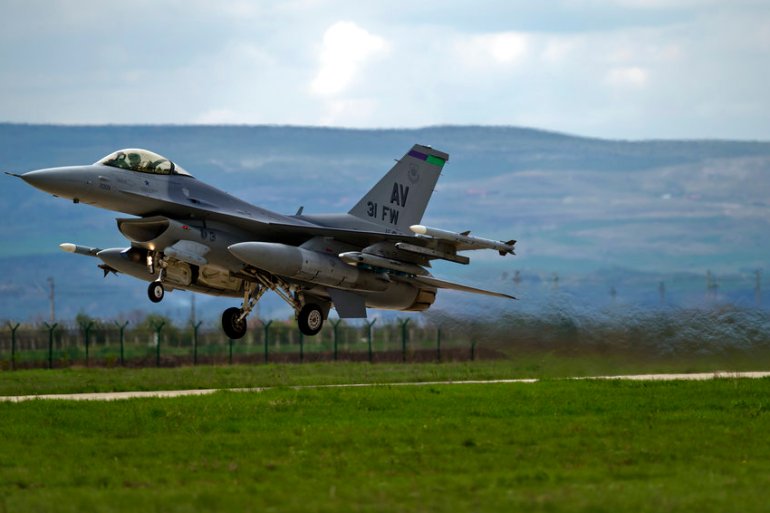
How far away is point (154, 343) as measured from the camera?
5428 cm

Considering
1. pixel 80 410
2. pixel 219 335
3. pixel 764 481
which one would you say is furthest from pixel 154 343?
pixel 764 481

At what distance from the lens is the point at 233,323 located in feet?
97.5

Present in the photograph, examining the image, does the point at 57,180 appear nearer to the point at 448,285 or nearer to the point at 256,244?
the point at 256,244

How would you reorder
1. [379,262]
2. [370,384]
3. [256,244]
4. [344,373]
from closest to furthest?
[256,244] < [379,262] < [370,384] < [344,373]

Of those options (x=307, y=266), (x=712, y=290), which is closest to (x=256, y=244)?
(x=307, y=266)

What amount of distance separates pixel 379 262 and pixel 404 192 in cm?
A: 353

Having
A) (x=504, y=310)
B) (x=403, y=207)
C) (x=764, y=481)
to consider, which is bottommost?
(x=764, y=481)

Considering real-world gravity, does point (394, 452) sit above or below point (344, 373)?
below

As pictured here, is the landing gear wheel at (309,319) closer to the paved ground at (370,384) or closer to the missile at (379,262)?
the paved ground at (370,384)

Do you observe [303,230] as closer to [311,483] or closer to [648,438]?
[648,438]

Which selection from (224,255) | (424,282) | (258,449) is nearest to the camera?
(258,449)

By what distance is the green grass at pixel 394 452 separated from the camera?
43.4ft

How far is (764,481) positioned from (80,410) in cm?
1174

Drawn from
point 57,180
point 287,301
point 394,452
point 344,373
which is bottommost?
point 394,452
